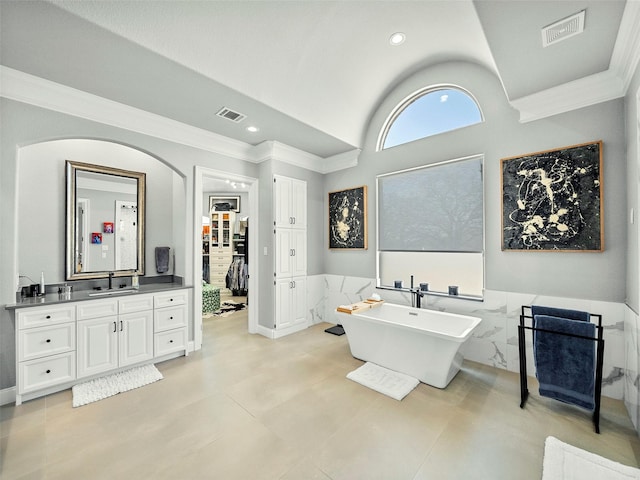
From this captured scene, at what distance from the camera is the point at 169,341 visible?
3371mm

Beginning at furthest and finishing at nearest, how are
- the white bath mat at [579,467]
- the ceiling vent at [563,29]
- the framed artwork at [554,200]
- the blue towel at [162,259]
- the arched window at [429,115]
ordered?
1. the blue towel at [162,259]
2. the arched window at [429,115]
3. the framed artwork at [554,200]
4. the ceiling vent at [563,29]
5. the white bath mat at [579,467]

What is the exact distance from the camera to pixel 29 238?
297 centimetres

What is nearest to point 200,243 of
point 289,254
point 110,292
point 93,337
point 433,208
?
point 110,292

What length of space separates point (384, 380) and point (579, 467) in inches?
57.1

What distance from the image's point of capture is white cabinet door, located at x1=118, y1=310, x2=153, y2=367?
118 inches

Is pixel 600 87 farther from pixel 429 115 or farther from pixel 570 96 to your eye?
pixel 429 115

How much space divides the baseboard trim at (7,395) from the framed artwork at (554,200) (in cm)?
495

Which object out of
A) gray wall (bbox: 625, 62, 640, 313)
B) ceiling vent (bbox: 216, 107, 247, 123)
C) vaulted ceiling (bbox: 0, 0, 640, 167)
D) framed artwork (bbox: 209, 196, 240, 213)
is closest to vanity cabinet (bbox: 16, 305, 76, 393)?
vaulted ceiling (bbox: 0, 0, 640, 167)

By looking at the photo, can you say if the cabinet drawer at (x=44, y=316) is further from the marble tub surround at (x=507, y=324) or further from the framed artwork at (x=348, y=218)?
the marble tub surround at (x=507, y=324)

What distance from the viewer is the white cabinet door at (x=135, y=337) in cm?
301

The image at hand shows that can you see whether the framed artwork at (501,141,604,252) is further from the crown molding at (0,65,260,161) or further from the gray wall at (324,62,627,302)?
the crown molding at (0,65,260,161)

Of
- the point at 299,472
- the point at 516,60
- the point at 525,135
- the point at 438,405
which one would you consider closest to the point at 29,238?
the point at 299,472

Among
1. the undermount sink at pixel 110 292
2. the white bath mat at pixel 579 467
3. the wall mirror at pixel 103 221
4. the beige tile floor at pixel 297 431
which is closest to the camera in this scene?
the white bath mat at pixel 579 467

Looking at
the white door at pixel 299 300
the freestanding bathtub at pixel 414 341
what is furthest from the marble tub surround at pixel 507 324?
the white door at pixel 299 300
